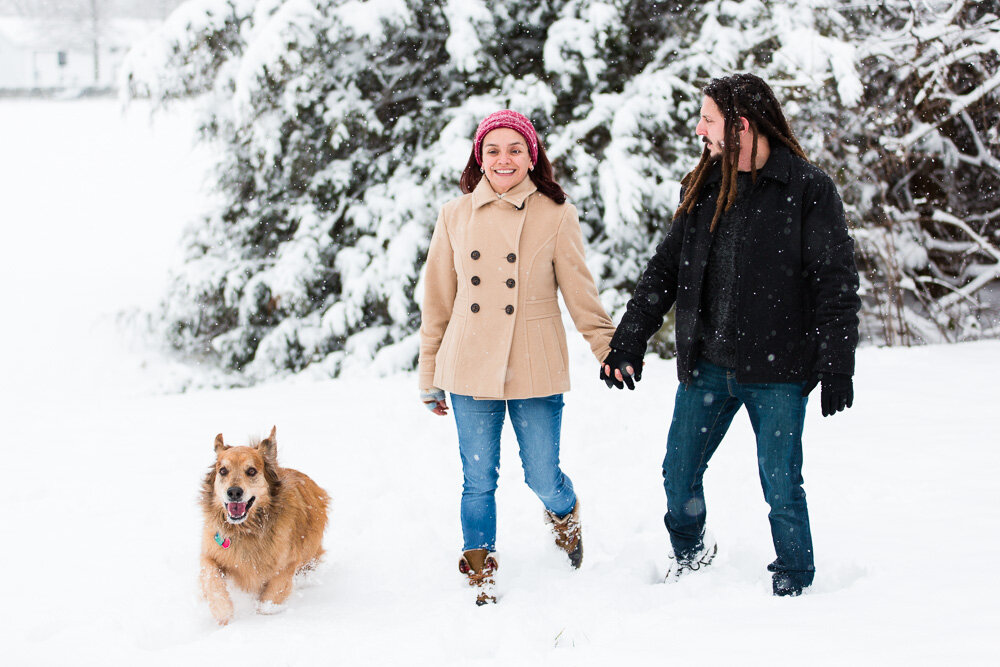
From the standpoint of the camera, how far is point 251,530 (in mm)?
2953

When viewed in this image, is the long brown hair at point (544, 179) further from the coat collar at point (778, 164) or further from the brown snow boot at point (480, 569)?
the brown snow boot at point (480, 569)

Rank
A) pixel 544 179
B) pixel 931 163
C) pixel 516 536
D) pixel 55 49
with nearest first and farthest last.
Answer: pixel 544 179
pixel 516 536
pixel 931 163
pixel 55 49

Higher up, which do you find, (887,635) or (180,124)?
(180,124)

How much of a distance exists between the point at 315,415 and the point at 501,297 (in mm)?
3109

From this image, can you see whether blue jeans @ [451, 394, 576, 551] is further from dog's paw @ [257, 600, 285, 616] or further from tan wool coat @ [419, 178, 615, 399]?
dog's paw @ [257, 600, 285, 616]

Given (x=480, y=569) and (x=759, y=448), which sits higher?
(x=759, y=448)

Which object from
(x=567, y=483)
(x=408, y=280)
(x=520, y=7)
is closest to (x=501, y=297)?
(x=567, y=483)

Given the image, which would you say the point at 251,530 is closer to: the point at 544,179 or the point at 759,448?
the point at 544,179

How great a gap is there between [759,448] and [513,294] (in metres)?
1.07

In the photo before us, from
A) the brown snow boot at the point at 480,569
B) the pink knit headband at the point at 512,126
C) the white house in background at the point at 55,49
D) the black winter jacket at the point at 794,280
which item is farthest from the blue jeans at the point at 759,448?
the white house in background at the point at 55,49

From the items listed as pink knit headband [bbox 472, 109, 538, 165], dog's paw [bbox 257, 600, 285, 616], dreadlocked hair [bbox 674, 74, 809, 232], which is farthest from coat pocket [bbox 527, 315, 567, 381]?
dog's paw [bbox 257, 600, 285, 616]

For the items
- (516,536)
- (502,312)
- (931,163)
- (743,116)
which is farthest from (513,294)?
(931,163)

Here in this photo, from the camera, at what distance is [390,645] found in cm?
249

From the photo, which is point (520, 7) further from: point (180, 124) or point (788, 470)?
point (180, 124)
